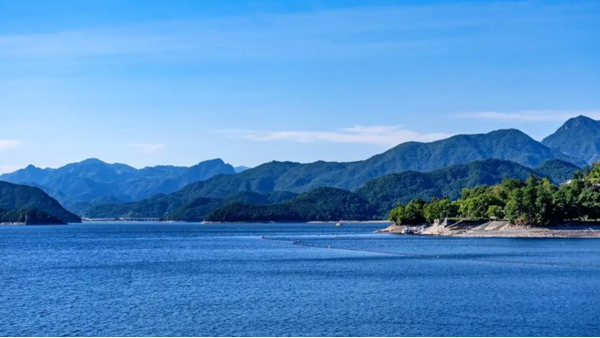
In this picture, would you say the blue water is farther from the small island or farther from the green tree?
the green tree

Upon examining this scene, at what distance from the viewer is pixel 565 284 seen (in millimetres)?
66062

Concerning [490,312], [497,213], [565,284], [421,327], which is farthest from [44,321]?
[497,213]

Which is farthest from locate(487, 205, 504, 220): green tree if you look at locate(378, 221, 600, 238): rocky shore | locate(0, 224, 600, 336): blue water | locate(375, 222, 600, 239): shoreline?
locate(0, 224, 600, 336): blue water

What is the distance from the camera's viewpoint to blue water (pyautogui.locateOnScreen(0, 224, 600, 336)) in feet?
148

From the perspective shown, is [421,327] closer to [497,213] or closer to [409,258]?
[409,258]

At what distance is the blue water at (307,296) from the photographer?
45.2 m

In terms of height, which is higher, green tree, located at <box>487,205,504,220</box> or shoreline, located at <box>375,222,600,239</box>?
green tree, located at <box>487,205,504,220</box>

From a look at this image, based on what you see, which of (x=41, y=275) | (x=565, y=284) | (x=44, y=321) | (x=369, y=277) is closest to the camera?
(x=44, y=321)

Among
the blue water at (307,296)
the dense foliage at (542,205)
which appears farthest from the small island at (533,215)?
the blue water at (307,296)

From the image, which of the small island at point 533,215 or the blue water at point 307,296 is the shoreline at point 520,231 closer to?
the small island at point 533,215

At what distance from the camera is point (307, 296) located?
59.1 m

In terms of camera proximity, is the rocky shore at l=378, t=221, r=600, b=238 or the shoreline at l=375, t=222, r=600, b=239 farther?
the rocky shore at l=378, t=221, r=600, b=238

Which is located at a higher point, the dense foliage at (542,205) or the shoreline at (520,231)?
the dense foliage at (542,205)

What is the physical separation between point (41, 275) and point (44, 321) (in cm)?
Answer: 3290
